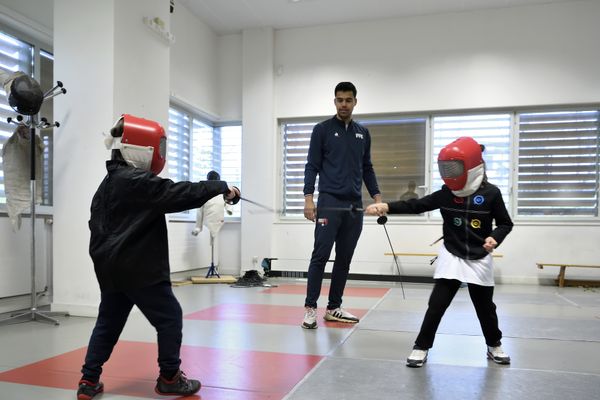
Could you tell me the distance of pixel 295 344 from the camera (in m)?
2.69

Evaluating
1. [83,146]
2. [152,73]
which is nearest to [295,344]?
[83,146]

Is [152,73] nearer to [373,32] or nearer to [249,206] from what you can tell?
[249,206]

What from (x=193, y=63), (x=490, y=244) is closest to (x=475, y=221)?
(x=490, y=244)

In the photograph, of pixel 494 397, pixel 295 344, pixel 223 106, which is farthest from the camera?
pixel 223 106

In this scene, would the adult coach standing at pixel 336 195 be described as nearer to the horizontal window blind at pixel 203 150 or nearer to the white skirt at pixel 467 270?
the white skirt at pixel 467 270

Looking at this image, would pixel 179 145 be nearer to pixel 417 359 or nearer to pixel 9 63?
pixel 9 63

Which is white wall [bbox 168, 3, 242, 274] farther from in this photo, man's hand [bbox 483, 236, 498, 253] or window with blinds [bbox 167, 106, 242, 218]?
man's hand [bbox 483, 236, 498, 253]

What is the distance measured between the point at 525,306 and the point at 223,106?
15.8ft

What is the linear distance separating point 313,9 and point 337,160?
374 cm

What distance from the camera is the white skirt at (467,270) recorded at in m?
2.30

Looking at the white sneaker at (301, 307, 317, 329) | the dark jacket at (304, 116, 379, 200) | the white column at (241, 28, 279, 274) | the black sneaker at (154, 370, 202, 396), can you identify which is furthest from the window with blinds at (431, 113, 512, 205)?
the black sneaker at (154, 370, 202, 396)

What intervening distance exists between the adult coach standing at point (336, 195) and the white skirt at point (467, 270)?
830 millimetres

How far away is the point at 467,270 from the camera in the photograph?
7.58 feet

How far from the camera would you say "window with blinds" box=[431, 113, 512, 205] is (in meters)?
6.11
